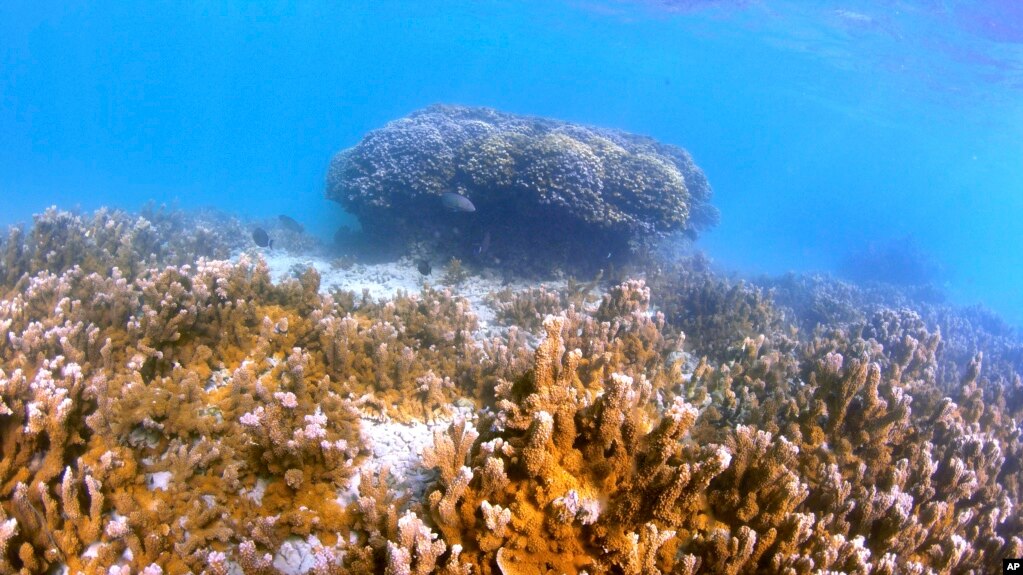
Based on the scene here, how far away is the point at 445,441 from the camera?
2994 mm

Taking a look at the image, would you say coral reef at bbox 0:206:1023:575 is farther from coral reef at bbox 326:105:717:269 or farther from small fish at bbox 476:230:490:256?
coral reef at bbox 326:105:717:269

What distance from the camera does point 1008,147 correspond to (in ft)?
170

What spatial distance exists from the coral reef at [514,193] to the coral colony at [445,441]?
419 centimetres

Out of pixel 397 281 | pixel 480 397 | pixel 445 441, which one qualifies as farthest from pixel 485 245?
pixel 445 441

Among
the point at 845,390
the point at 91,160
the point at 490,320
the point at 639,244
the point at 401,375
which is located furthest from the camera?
the point at 91,160

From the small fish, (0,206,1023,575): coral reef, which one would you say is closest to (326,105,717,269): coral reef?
the small fish

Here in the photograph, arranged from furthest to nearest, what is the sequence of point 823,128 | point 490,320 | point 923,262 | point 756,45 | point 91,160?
point 823,128 → point 91,160 → point 756,45 → point 923,262 → point 490,320

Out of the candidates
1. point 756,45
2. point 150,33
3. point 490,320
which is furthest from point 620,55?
point 150,33

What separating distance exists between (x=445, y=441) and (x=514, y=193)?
959 cm

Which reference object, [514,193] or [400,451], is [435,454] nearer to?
[400,451]

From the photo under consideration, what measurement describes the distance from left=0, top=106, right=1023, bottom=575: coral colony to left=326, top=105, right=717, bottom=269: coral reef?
4186 mm

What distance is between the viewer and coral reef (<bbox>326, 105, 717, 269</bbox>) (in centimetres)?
1178

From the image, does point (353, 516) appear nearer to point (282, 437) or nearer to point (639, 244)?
point (282, 437)

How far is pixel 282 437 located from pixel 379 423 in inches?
52.4
